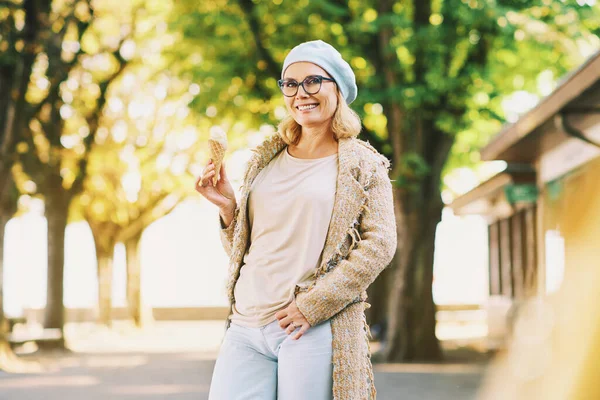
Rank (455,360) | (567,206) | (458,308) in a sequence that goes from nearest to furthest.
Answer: (567,206), (455,360), (458,308)

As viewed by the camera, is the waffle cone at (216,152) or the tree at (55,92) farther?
the tree at (55,92)

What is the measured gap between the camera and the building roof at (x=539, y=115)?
9.72 metres

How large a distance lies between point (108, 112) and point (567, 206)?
16.8 meters

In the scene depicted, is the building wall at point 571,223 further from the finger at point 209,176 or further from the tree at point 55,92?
the finger at point 209,176

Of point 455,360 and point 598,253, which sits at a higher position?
point 598,253

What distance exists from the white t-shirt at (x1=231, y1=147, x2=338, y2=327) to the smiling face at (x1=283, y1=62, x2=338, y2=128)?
0.50 ft

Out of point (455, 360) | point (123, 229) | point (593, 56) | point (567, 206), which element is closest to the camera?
point (593, 56)

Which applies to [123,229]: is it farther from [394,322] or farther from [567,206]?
[567,206]

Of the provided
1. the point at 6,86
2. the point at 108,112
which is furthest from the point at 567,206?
the point at 108,112

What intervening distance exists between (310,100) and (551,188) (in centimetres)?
1436

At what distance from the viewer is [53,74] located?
19.7m

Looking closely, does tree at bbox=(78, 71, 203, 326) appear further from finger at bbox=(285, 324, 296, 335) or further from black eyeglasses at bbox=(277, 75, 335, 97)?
finger at bbox=(285, 324, 296, 335)

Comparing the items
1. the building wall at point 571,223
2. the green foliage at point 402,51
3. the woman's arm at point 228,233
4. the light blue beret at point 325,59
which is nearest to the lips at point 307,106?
the light blue beret at point 325,59

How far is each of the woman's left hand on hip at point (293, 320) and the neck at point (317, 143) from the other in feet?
1.91
